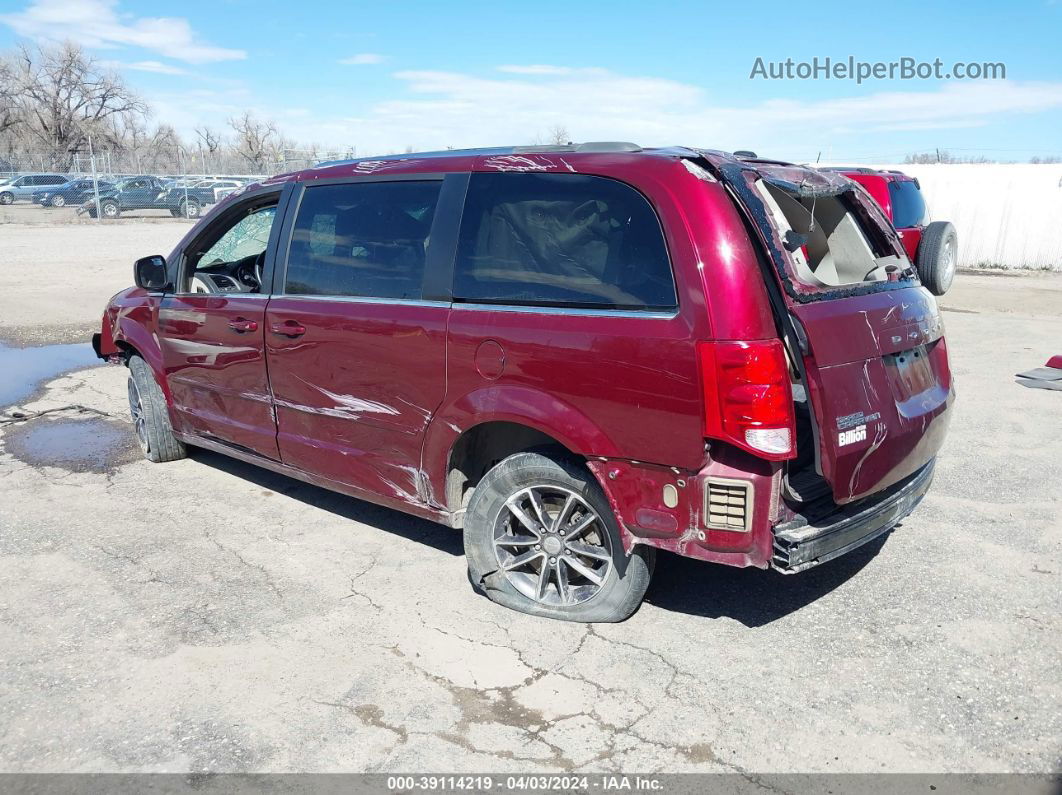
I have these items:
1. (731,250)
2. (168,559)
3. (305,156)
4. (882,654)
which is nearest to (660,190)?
(731,250)

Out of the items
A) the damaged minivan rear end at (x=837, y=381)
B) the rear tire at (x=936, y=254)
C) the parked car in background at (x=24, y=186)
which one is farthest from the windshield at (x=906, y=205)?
the parked car in background at (x=24, y=186)

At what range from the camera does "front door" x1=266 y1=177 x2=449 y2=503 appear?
384cm

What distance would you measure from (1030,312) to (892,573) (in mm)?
11953

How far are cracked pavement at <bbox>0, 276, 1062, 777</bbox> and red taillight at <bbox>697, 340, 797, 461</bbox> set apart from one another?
951mm

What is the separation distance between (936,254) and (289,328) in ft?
22.0

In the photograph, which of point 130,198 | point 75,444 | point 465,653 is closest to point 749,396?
point 465,653

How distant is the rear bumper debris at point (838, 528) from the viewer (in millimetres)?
3061

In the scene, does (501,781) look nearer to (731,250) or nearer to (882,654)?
(882,654)

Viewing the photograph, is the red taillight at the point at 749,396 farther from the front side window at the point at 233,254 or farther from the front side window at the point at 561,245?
the front side window at the point at 233,254

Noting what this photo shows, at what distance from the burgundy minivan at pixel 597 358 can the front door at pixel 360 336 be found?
0.04 feet

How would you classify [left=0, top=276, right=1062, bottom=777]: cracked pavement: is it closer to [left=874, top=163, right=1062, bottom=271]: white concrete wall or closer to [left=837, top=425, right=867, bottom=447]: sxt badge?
[left=837, top=425, right=867, bottom=447]: sxt badge

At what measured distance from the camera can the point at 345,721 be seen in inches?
118

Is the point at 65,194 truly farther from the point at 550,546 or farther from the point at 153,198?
the point at 550,546

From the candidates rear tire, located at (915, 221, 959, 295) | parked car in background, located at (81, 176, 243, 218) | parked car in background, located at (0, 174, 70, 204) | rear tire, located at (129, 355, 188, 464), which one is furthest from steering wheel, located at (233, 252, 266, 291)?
parked car in background, located at (0, 174, 70, 204)
